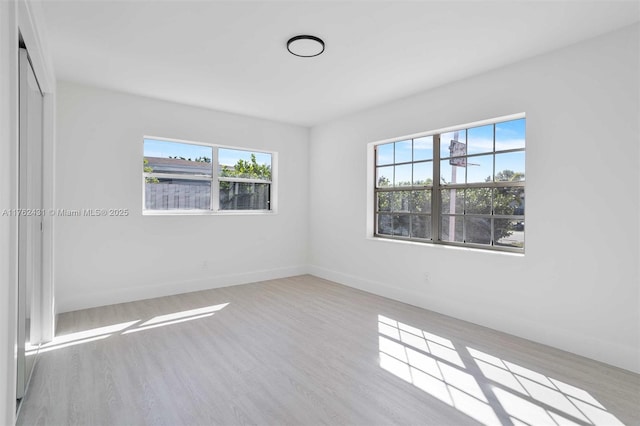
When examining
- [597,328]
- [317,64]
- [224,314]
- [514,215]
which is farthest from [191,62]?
[597,328]

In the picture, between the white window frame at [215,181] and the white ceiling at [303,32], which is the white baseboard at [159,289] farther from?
the white ceiling at [303,32]

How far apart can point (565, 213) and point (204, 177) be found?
14.6ft

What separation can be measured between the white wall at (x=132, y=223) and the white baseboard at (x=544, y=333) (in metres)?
2.40

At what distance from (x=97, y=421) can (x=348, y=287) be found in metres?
3.60

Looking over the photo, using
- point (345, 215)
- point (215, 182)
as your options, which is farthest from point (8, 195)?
point (345, 215)

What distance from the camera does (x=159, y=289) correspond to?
453cm

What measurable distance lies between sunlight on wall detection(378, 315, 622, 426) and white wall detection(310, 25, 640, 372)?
→ 0.71 metres

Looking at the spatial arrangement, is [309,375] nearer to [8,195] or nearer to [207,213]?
[8,195]

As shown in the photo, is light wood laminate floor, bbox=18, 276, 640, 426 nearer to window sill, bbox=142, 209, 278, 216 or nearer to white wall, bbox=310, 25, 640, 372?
white wall, bbox=310, 25, 640, 372

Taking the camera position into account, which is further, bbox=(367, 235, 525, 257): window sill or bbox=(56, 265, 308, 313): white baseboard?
bbox=(56, 265, 308, 313): white baseboard

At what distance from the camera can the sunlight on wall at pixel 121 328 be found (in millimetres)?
2996

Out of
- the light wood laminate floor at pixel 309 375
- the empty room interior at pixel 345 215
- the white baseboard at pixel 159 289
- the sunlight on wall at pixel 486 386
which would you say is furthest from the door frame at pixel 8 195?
the white baseboard at pixel 159 289

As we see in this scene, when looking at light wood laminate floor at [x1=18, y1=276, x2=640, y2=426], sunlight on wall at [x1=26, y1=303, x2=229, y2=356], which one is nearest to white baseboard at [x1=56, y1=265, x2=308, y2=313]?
light wood laminate floor at [x1=18, y1=276, x2=640, y2=426]

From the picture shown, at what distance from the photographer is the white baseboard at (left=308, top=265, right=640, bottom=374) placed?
8.69 ft
